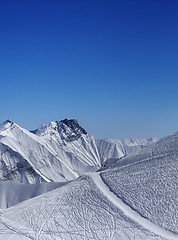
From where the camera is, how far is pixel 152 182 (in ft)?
106

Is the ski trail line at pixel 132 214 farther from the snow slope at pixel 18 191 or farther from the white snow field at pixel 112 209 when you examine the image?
the snow slope at pixel 18 191

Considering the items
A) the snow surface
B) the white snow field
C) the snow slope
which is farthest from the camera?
the snow slope

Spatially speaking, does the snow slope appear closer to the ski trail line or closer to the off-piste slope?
the off-piste slope

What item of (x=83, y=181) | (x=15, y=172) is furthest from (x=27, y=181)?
(x=83, y=181)

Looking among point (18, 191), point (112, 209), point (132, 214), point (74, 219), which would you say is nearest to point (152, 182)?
point (132, 214)

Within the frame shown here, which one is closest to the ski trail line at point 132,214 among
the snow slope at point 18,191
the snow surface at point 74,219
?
the snow surface at point 74,219

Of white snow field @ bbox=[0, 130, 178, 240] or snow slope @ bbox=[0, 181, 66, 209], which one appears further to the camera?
snow slope @ bbox=[0, 181, 66, 209]

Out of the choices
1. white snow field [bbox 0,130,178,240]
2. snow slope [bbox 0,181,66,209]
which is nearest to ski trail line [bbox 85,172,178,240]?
white snow field [bbox 0,130,178,240]

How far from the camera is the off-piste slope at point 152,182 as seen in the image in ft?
90.5

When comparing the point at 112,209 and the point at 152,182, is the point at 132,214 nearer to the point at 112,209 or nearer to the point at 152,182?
the point at 112,209

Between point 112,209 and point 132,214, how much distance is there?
2039mm

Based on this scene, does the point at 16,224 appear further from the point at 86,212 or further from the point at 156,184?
the point at 156,184

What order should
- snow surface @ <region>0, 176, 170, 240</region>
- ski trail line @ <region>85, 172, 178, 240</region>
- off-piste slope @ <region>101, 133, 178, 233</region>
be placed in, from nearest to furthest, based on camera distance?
ski trail line @ <region>85, 172, 178, 240</region>
snow surface @ <region>0, 176, 170, 240</region>
off-piste slope @ <region>101, 133, 178, 233</region>

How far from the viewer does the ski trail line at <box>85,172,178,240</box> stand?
81.1 feet
